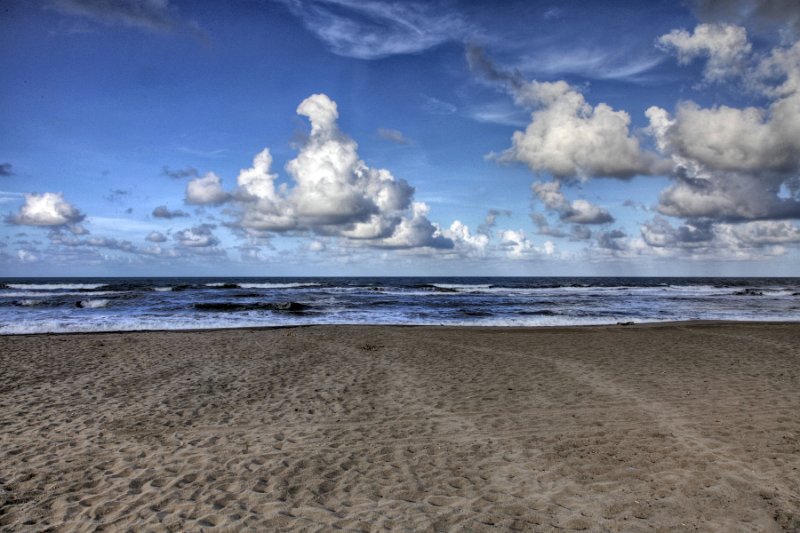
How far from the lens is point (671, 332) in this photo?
1989 centimetres

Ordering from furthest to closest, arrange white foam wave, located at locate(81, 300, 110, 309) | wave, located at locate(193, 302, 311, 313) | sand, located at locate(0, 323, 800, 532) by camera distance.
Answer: wave, located at locate(193, 302, 311, 313) < white foam wave, located at locate(81, 300, 110, 309) < sand, located at locate(0, 323, 800, 532)

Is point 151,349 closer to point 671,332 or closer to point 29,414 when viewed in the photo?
point 29,414

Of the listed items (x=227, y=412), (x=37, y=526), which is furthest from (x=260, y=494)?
(x=227, y=412)

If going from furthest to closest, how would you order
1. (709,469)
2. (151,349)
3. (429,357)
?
(151,349)
(429,357)
(709,469)

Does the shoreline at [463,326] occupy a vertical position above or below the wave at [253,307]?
below

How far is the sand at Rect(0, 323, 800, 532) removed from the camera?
4.90 m

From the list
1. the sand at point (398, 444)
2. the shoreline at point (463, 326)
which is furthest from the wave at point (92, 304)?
the sand at point (398, 444)

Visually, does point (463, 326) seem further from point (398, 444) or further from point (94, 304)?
point (94, 304)

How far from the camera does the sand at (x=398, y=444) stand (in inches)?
193

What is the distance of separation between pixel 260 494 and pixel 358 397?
166 inches

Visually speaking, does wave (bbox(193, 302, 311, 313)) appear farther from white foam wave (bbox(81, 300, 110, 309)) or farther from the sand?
the sand

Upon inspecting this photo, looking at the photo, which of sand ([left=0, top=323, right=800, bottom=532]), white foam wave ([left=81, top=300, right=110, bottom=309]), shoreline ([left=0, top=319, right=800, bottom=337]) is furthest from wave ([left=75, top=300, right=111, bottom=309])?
sand ([left=0, top=323, right=800, bottom=532])

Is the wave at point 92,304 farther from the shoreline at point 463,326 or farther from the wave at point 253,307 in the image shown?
the shoreline at point 463,326

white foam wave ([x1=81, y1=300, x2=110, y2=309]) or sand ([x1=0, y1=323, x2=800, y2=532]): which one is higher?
white foam wave ([x1=81, y1=300, x2=110, y2=309])
